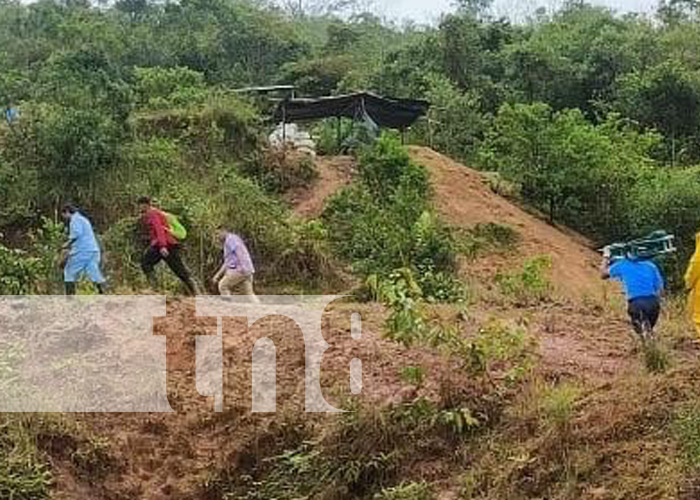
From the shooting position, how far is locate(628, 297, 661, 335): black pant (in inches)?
329

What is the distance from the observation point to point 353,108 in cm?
2209

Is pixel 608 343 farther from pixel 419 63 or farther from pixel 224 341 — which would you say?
pixel 419 63

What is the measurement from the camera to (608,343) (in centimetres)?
895

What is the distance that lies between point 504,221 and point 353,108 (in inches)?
147

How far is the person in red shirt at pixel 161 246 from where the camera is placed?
11055 millimetres

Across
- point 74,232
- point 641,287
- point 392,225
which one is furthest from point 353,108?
point 641,287

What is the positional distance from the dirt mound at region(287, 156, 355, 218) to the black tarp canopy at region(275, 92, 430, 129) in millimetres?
891

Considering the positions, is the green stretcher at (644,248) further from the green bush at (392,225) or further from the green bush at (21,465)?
the green bush at (21,465)

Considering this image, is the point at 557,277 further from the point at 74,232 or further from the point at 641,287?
the point at 641,287

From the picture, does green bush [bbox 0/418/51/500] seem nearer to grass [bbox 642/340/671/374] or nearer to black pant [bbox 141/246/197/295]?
black pant [bbox 141/246/197/295]

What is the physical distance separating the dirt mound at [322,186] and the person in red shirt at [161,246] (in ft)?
25.6

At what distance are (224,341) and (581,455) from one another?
3550mm

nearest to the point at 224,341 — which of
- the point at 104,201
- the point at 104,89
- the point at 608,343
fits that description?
the point at 608,343

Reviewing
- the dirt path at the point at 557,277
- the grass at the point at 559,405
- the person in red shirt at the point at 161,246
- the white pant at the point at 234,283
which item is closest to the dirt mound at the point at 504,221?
the dirt path at the point at 557,277
